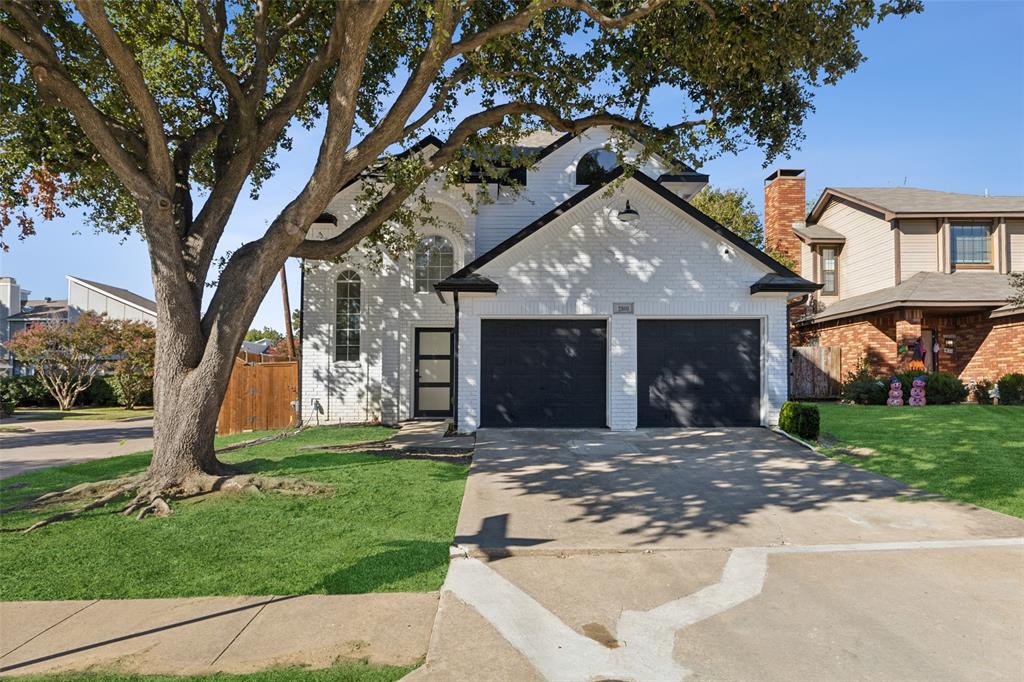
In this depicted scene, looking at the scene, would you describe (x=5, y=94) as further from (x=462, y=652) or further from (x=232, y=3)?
(x=462, y=652)

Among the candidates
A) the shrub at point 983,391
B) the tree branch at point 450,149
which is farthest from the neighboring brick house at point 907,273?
the tree branch at point 450,149

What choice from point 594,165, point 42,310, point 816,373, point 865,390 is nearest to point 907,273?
point 816,373

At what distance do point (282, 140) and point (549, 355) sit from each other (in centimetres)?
753

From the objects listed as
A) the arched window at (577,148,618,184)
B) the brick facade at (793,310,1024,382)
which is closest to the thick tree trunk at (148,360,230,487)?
the arched window at (577,148,618,184)

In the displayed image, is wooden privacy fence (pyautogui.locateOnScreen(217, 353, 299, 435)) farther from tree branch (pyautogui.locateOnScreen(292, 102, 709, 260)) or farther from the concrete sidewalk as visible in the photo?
the concrete sidewalk

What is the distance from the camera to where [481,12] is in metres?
10.4

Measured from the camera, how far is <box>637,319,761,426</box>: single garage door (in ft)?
44.1

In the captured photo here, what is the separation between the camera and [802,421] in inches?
464

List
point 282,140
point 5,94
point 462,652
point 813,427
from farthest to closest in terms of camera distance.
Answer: point 282,140 → point 813,427 → point 5,94 → point 462,652

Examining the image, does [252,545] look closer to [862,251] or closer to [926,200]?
[862,251]

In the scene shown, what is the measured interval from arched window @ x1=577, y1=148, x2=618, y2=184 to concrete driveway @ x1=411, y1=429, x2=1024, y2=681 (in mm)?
10763

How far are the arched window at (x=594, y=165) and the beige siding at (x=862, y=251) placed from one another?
38.1 feet

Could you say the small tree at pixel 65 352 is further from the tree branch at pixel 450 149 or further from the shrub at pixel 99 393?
the tree branch at pixel 450 149

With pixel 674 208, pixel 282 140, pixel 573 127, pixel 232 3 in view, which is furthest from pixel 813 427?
pixel 232 3
